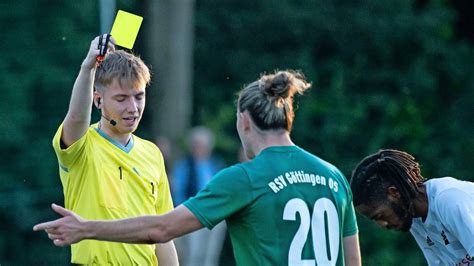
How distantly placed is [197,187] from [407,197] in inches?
293

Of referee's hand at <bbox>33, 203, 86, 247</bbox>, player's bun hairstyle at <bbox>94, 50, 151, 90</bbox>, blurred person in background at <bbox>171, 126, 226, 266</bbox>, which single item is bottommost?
blurred person in background at <bbox>171, 126, 226, 266</bbox>

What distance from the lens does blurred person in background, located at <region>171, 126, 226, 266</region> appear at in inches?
515

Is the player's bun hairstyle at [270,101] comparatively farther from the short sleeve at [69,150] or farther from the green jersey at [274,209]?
the short sleeve at [69,150]

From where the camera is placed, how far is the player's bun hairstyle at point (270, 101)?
5.20m

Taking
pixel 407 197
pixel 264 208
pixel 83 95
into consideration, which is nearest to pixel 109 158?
pixel 83 95

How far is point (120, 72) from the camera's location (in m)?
5.93

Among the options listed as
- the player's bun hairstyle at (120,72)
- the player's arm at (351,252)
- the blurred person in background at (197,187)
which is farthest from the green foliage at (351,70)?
the player's arm at (351,252)

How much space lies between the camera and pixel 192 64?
16469 millimetres

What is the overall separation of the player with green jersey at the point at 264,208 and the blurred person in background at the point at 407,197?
406 millimetres

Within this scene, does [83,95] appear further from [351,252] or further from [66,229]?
[351,252]

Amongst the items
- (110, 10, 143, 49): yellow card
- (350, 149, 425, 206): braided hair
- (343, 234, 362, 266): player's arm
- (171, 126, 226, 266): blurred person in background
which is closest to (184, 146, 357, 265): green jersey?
(343, 234, 362, 266): player's arm

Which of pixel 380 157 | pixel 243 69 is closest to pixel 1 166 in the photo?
pixel 243 69

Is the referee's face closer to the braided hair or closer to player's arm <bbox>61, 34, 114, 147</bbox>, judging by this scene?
player's arm <bbox>61, 34, 114, 147</bbox>

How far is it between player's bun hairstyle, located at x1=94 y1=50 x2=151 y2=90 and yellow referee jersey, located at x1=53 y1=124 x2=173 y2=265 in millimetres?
268
